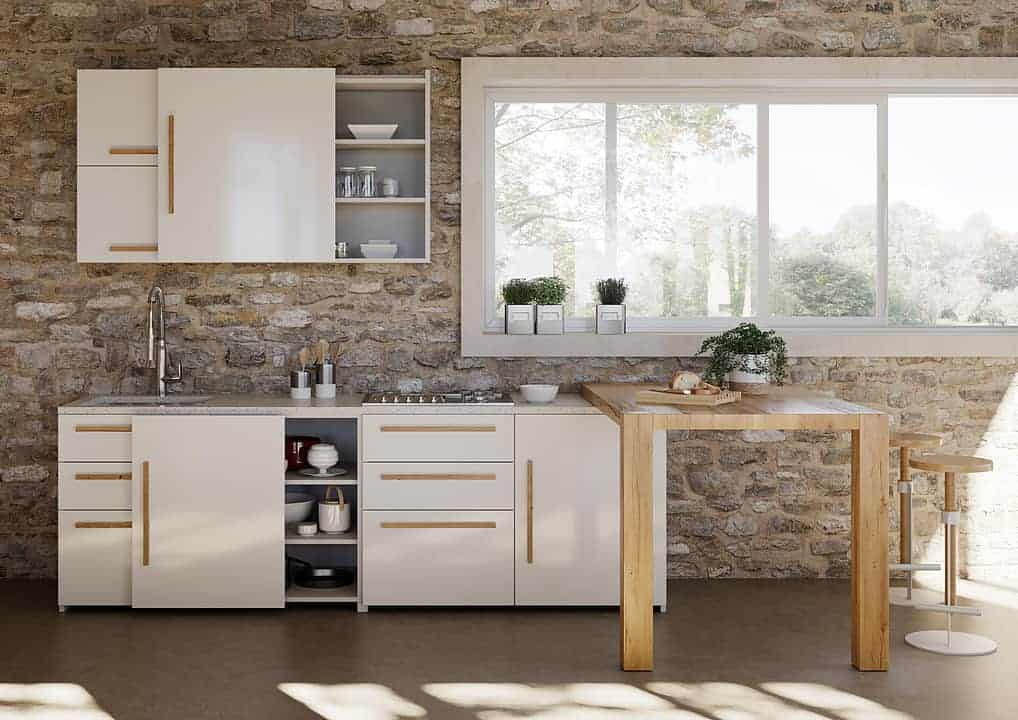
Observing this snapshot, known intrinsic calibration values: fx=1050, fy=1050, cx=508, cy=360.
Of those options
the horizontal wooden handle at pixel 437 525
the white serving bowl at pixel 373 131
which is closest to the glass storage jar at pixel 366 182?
the white serving bowl at pixel 373 131

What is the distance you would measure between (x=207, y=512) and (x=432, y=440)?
0.99 metres

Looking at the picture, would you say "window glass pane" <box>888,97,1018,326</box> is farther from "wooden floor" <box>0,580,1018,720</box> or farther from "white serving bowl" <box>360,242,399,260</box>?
"white serving bowl" <box>360,242,399,260</box>

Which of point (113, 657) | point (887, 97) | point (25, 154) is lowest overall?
point (113, 657)

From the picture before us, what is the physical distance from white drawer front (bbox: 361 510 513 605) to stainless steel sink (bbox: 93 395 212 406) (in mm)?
Result: 976

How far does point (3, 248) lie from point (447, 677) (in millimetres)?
3044

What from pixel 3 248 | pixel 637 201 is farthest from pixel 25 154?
pixel 637 201

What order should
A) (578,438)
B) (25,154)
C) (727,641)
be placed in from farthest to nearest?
1. (25,154)
2. (578,438)
3. (727,641)

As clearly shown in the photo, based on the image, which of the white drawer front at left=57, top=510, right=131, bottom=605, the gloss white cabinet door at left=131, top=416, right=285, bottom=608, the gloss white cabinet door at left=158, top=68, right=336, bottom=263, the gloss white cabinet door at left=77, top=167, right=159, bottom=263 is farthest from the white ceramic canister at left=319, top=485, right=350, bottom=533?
the gloss white cabinet door at left=77, top=167, right=159, bottom=263

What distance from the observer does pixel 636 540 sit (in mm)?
3652

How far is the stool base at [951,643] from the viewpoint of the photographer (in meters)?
3.91

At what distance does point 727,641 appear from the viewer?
4.07m

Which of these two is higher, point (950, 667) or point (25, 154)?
point (25, 154)

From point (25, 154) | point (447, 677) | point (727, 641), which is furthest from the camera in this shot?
point (25, 154)

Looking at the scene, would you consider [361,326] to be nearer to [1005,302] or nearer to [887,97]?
[887,97]
